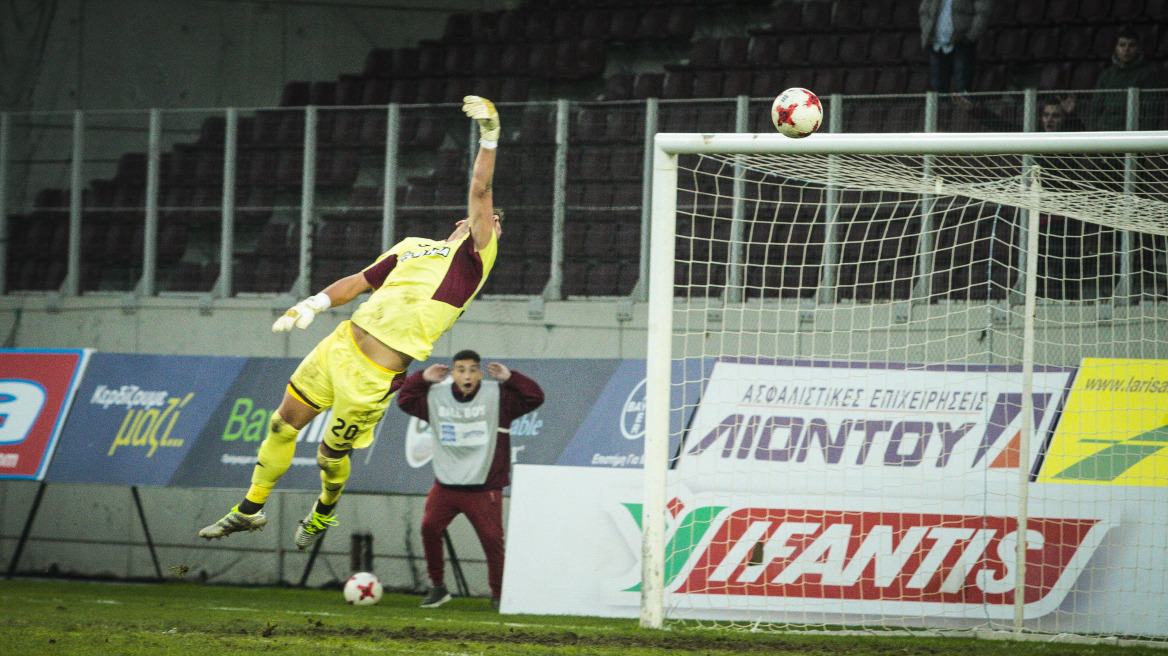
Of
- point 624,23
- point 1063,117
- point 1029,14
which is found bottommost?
point 1063,117

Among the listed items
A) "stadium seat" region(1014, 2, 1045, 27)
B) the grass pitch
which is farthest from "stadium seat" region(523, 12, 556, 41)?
the grass pitch

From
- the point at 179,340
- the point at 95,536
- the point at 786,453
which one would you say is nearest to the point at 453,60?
the point at 179,340

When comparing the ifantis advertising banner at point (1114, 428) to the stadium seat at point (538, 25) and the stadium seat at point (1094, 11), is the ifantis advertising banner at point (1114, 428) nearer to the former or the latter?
the stadium seat at point (1094, 11)

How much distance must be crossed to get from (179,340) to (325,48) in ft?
18.1

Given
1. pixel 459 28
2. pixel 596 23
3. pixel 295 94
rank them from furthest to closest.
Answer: pixel 459 28 → pixel 295 94 → pixel 596 23

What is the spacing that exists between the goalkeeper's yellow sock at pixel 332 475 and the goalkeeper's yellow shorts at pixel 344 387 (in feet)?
0.39

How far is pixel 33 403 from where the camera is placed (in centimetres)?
1127

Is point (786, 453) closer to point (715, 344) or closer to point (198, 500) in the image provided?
point (715, 344)

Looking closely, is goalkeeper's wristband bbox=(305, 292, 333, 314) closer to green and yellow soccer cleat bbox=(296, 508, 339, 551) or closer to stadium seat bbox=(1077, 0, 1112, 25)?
green and yellow soccer cleat bbox=(296, 508, 339, 551)

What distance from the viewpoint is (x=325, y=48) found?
16.2m

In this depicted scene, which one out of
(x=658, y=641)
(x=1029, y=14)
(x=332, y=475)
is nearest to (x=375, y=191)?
(x=332, y=475)

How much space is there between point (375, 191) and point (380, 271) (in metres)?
5.00

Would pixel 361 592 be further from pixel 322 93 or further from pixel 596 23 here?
pixel 596 23

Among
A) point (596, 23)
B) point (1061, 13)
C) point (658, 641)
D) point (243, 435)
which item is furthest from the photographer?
point (596, 23)
